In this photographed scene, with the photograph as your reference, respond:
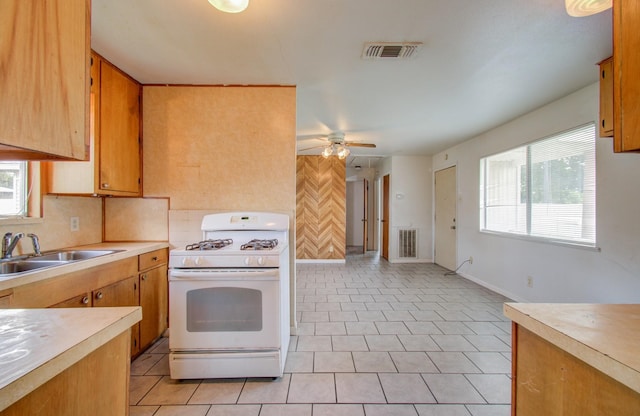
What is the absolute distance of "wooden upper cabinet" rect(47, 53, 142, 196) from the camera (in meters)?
2.03

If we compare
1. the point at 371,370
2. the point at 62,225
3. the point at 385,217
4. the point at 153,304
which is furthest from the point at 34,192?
the point at 385,217

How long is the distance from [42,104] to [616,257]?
3650 millimetres

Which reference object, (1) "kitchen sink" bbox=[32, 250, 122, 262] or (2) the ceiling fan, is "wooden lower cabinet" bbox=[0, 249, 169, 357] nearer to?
(1) "kitchen sink" bbox=[32, 250, 122, 262]

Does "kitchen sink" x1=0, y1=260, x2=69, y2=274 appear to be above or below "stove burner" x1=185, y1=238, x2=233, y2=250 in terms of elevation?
below

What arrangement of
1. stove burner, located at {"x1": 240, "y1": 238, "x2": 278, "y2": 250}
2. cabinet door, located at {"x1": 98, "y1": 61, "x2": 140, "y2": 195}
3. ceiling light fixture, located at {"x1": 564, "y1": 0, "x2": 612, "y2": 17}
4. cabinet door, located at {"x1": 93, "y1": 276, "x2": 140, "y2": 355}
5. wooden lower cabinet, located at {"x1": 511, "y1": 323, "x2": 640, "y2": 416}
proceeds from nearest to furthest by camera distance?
1. wooden lower cabinet, located at {"x1": 511, "y1": 323, "x2": 640, "y2": 416}
2. ceiling light fixture, located at {"x1": 564, "y1": 0, "x2": 612, "y2": 17}
3. cabinet door, located at {"x1": 93, "y1": 276, "x2": 140, "y2": 355}
4. stove burner, located at {"x1": 240, "y1": 238, "x2": 278, "y2": 250}
5. cabinet door, located at {"x1": 98, "y1": 61, "x2": 140, "y2": 195}

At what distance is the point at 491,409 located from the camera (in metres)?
1.64

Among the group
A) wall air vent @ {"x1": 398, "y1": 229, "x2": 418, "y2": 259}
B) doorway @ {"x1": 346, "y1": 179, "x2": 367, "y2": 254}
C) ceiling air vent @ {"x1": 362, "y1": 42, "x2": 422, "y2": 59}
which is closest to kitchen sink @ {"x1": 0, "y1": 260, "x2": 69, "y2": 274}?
ceiling air vent @ {"x1": 362, "y1": 42, "x2": 422, "y2": 59}

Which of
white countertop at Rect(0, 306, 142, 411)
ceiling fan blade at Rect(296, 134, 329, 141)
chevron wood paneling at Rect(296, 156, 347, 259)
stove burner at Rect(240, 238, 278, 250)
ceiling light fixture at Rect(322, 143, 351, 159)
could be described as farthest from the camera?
chevron wood paneling at Rect(296, 156, 347, 259)

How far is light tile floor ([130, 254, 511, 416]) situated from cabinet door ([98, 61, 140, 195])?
1452mm

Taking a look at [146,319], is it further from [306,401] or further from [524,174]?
[524,174]

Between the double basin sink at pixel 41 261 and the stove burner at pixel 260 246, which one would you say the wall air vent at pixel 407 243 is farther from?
the double basin sink at pixel 41 261

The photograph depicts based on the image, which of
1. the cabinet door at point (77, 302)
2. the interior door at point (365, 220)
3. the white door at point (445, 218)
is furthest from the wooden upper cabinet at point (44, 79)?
the interior door at point (365, 220)

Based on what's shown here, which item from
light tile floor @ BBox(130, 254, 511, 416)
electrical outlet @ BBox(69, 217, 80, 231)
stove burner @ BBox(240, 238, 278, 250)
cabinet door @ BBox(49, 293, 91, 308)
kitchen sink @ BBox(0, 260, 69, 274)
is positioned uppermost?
electrical outlet @ BBox(69, 217, 80, 231)

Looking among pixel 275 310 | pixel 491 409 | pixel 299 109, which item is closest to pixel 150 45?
pixel 299 109
